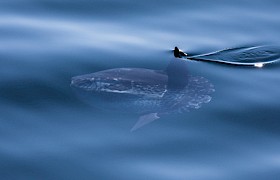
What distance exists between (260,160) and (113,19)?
3854mm

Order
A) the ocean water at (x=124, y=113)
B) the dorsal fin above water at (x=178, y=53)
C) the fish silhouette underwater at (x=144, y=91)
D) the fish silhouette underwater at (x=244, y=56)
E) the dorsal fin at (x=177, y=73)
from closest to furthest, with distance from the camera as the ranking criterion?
the ocean water at (x=124, y=113) → the fish silhouette underwater at (x=144, y=91) → the dorsal fin at (x=177, y=73) → the dorsal fin above water at (x=178, y=53) → the fish silhouette underwater at (x=244, y=56)

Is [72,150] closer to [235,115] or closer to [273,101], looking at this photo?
[235,115]

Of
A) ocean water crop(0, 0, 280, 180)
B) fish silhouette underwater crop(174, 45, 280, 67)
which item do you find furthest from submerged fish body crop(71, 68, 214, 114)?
fish silhouette underwater crop(174, 45, 280, 67)

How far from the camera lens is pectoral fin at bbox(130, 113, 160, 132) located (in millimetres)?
A: 5449

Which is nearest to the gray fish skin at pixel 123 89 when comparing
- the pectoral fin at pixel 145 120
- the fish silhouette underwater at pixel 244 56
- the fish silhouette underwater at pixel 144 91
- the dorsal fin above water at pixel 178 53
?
the fish silhouette underwater at pixel 144 91

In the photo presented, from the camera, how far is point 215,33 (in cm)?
786

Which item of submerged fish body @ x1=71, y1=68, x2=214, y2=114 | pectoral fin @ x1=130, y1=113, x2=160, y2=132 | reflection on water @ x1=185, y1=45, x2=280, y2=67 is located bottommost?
pectoral fin @ x1=130, y1=113, x2=160, y2=132

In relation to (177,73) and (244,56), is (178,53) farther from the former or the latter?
(244,56)

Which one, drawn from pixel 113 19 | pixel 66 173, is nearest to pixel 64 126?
pixel 66 173

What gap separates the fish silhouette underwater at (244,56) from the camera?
7.07 meters

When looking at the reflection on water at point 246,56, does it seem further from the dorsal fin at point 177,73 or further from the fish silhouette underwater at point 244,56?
the dorsal fin at point 177,73

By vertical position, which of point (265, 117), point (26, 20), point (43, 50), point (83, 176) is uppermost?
point (26, 20)

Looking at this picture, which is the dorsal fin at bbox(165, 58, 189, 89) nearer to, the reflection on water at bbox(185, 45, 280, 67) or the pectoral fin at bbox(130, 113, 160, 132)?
the reflection on water at bbox(185, 45, 280, 67)

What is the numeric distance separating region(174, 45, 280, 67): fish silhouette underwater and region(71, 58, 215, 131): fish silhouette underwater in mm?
742
